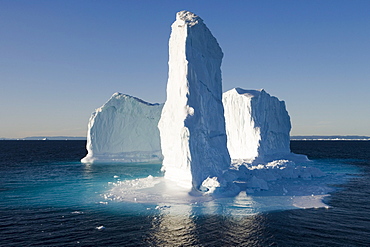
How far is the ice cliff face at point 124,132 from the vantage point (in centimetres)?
4600

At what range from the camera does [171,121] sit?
25.1 meters

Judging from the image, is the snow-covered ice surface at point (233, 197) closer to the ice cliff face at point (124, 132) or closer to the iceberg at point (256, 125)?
the iceberg at point (256, 125)

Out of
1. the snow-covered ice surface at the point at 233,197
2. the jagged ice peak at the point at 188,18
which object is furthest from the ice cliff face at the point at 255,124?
the jagged ice peak at the point at 188,18

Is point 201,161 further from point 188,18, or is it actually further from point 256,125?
point 256,125

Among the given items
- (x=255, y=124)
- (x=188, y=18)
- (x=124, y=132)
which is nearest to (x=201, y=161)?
(x=188, y=18)

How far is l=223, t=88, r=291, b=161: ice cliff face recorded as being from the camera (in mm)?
38719

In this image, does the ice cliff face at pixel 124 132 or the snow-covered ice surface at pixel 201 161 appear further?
the ice cliff face at pixel 124 132

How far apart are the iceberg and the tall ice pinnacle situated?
13.4 m

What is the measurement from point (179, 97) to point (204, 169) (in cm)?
616

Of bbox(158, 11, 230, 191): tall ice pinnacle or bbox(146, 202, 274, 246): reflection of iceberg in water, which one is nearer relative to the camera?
bbox(146, 202, 274, 246): reflection of iceberg in water

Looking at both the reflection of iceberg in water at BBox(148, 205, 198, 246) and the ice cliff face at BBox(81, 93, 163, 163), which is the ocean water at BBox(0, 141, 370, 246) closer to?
the reflection of iceberg in water at BBox(148, 205, 198, 246)

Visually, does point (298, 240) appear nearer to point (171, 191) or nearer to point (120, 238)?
point (120, 238)

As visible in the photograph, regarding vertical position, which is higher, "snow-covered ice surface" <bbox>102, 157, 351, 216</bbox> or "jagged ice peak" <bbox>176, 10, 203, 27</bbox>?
"jagged ice peak" <bbox>176, 10, 203, 27</bbox>

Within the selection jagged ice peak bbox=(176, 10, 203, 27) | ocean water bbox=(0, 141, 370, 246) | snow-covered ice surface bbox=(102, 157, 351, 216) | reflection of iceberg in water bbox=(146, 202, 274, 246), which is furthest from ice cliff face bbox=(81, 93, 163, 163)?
reflection of iceberg in water bbox=(146, 202, 274, 246)
